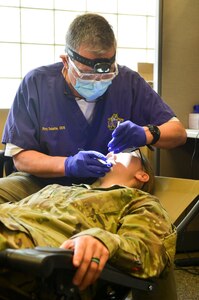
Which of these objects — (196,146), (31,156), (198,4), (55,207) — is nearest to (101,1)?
(198,4)

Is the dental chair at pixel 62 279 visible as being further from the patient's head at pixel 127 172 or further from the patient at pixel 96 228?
the patient's head at pixel 127 172

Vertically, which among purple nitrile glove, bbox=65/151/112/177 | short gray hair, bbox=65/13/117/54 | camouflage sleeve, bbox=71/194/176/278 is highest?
short gray hair, bbox=65/13/117/54

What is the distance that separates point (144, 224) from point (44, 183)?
72cm

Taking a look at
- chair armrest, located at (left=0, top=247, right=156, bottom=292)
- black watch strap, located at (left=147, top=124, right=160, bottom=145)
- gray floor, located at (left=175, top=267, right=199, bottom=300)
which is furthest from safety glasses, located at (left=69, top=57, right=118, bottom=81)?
gray floor, located at (left=175, top=267, right=199, bottom=300)

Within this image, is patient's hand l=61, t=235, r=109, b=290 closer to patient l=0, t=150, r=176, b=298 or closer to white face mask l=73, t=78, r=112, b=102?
patient l=0, t=150, r=176, b=298

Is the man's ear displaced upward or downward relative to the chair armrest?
downward

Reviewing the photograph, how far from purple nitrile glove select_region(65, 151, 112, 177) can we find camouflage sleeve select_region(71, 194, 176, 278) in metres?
0.28

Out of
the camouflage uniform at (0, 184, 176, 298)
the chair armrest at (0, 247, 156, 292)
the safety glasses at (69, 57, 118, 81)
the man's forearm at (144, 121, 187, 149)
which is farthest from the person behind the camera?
the man's forearm at (144, 121, 187, 149)

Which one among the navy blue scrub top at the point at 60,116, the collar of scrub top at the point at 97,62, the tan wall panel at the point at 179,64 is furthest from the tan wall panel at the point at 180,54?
the collar of scrub top at the point at 97,62

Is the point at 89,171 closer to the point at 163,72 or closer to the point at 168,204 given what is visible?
the point at 168,204

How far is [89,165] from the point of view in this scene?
1455 millimetres

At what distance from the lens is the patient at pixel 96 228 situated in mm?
845

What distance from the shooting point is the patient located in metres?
0.85

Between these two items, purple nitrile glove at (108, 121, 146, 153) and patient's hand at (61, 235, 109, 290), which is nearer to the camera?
patient's hand at (61, 235, 109, 290)
